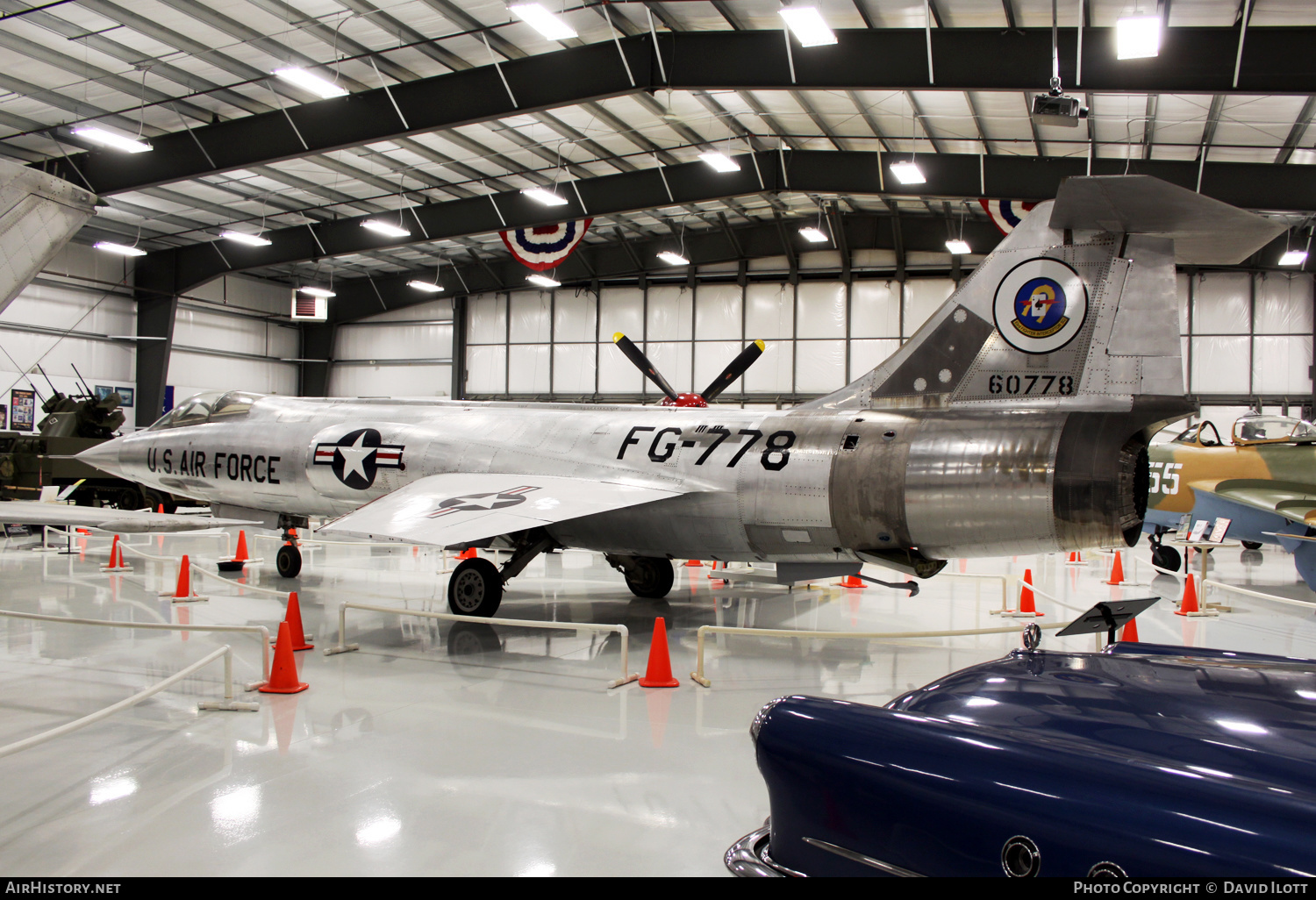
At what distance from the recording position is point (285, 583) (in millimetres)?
11391

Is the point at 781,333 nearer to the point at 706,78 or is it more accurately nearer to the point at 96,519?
the point at 706,78

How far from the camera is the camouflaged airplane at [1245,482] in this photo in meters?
11.4

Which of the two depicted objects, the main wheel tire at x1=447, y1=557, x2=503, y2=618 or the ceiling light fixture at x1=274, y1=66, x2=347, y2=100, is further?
the ceiling light fixture at x1=274, y1=66, x2=347, y2=100

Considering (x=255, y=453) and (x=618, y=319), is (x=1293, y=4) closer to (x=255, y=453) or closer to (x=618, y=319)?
(x=255, y=453)

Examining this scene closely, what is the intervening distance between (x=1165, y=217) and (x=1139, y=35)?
480cm

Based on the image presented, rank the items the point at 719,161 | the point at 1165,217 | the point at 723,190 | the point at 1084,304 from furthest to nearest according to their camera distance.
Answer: the point at 723,190 → the point at 719,161 → the point at 1084,304 → the point at 1165,217

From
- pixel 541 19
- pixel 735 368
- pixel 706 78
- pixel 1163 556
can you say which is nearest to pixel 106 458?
pixel 541 19

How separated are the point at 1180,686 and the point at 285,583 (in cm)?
1126

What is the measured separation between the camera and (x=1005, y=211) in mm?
17750

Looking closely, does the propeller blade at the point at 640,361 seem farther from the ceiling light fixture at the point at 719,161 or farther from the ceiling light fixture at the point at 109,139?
the ceiling light fixture at the point at 109,139

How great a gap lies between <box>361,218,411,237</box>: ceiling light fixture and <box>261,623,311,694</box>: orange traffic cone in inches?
664

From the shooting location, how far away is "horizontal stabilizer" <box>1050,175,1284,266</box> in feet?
18.6

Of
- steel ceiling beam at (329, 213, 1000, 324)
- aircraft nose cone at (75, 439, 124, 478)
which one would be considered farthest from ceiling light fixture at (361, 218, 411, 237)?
aircraft nose cone at (75, 439, 124, 478)

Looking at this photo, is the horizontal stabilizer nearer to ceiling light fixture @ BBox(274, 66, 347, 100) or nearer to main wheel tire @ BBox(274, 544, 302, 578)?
main wheel tire @ BBox(274, 544, 302, 578)
